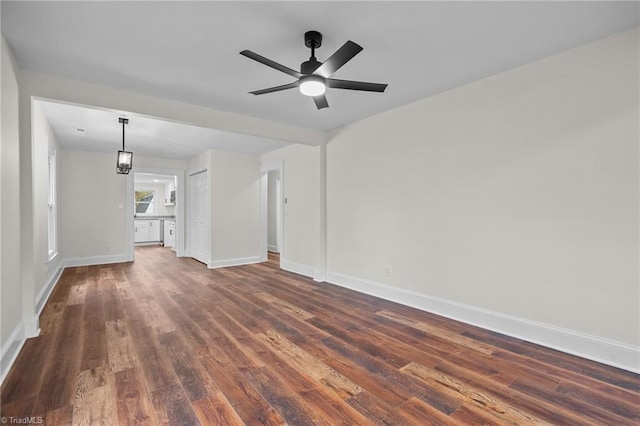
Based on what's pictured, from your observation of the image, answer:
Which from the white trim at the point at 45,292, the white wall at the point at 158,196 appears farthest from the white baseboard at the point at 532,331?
the white wall at the point at 158,196

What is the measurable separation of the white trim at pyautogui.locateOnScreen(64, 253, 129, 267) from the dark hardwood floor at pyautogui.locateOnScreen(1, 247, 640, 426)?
3.03 meters

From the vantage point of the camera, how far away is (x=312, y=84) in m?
2.22

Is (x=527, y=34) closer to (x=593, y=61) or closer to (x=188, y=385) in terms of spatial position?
(x=593, y=61)

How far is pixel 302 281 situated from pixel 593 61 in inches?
168

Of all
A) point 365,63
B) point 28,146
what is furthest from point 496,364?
point 28,146

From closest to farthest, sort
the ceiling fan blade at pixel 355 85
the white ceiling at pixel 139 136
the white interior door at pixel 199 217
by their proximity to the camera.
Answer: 1. the ceiling fan blade at pixel 355 85
2. the white ceiling at pixel 139 136
3. the white interior door at pixel 199 217

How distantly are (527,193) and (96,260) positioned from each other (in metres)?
7.75

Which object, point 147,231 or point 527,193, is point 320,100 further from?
point 147,231

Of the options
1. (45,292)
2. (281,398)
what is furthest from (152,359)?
(45,292)

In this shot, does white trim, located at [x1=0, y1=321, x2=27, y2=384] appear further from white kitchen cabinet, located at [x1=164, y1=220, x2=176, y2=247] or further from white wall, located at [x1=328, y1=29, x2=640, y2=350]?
white kitchen cabinet, located at [x1=164, y1=220, x2=176, y2=247]

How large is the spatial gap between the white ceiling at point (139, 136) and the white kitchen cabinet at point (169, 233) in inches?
123

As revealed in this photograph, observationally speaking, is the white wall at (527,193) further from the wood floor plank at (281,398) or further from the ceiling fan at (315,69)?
the wood floor plank at (281,398)

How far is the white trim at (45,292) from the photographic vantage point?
3.42 metres

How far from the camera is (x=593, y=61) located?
7.75 feet
